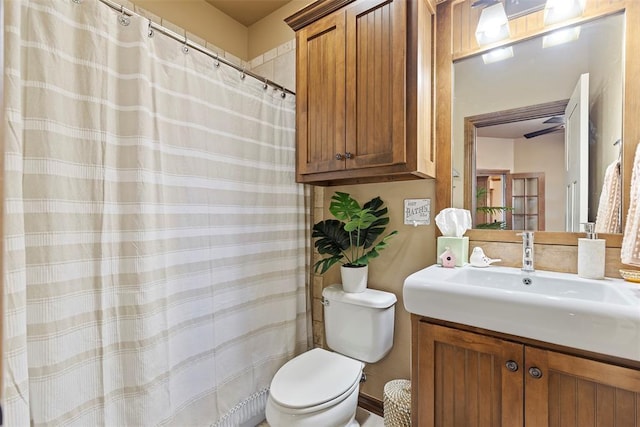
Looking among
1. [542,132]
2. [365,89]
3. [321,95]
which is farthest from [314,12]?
[542,132]

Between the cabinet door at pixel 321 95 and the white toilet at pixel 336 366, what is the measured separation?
2.35 ft

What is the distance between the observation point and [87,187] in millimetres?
1040

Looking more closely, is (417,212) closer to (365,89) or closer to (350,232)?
(350,232)

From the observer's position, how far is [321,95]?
156 centimetres

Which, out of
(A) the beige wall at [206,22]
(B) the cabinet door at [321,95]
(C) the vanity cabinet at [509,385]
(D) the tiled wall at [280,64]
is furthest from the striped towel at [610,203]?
(A) the beige wall at [206,22]

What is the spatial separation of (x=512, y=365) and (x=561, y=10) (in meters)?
1.40

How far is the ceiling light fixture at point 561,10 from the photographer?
1198 mm

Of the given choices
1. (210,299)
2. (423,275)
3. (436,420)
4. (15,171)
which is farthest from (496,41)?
(15,171)

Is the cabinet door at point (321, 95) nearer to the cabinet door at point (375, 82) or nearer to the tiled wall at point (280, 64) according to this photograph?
the cabinet door at point (375, 82)

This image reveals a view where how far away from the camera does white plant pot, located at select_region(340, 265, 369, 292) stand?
1.58 m

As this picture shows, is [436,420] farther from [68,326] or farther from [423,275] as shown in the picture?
[68,326]

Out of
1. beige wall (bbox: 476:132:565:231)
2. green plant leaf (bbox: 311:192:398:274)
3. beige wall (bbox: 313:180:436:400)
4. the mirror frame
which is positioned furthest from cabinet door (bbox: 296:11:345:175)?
beige wall (bbox: 476:132:565:231)

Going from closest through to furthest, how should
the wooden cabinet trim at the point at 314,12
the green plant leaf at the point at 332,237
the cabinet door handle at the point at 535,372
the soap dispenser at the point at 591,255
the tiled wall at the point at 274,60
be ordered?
the cabinet door handle at the point at 535,372 < the soap dispenser at the point at 591,255 < the wooden cabinet trim at the point at 314,12 < the green plant leaf at the point at 332,237 < the tiled wall at the point at 274,60

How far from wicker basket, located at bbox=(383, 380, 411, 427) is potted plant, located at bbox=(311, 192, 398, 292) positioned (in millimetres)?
504
